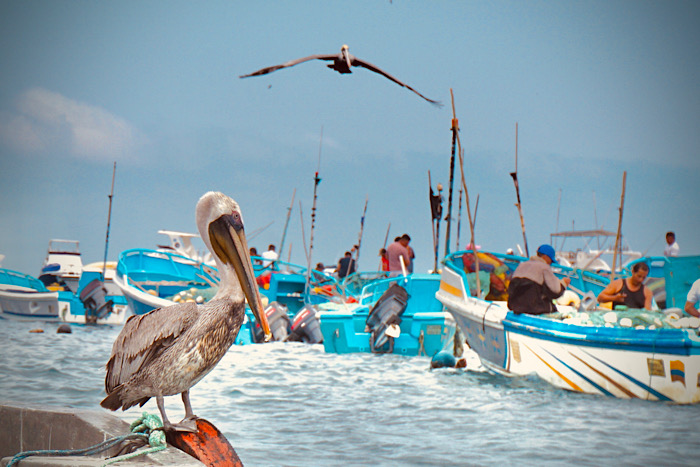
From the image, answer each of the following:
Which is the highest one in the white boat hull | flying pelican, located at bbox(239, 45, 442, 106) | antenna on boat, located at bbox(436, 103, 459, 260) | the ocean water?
flying pelican, located at bbox(239, 45, 442, 106)

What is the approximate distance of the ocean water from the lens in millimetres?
5379

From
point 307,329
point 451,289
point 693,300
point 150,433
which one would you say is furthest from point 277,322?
point 150,433

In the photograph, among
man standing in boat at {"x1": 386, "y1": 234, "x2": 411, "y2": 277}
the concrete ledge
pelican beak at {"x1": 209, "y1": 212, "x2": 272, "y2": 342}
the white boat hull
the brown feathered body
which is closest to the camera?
the brown feathered body

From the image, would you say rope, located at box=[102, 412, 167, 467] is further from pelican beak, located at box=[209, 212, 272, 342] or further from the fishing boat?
the fishing boat

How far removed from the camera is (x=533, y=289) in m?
7.98

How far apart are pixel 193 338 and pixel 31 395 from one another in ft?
21.3

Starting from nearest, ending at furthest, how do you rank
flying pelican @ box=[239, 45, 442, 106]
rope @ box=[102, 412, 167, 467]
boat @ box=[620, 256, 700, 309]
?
1. rope @ box=[102, 412, 167, 467]
2. boat @ box=[620, 256, 700, 309]
3. flying pelican @ box=[239, 45, 442, 106]

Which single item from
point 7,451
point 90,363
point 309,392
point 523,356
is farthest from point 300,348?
point 7,451

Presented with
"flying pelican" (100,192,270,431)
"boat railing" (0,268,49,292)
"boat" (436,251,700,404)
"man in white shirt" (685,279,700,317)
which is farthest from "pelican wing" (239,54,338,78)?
"boat railing" (0,268,49,292)

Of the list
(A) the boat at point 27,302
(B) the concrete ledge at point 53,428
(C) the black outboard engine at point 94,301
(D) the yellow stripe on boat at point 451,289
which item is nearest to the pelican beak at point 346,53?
(D) the yellow stripe on boat at point 451,289

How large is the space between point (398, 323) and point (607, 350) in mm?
5407

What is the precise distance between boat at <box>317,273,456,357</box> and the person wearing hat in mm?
4033

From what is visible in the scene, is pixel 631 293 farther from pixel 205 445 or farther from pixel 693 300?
pixel 205 445

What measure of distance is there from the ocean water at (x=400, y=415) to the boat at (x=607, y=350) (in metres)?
0.17
